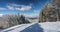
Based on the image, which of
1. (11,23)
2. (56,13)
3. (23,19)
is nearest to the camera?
(11,23)

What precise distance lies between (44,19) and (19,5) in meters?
1.80

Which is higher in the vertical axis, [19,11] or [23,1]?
[23,1]

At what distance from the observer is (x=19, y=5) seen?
14.0ft

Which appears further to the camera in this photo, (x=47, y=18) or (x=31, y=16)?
(x=47, y=18)

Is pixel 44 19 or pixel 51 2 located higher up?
pixel 51 2

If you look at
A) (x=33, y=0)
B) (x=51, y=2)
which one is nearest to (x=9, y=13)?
(x=33, y=0)

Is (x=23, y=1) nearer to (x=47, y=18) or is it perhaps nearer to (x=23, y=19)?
(x=23, y=19)

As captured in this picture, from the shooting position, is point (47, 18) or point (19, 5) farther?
point (47, 18)

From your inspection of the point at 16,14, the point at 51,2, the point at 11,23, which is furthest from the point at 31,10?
the point at 51,2

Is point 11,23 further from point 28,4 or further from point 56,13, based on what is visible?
point 56,13

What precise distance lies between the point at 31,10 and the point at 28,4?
0.24 meters

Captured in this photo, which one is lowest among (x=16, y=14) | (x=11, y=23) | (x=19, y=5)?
(x=11, y=23)

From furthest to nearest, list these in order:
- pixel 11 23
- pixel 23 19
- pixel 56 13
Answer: pixel 56 13, pixel 23 19, pixel 11 23

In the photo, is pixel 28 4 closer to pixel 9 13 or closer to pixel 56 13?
pixel 9 13
